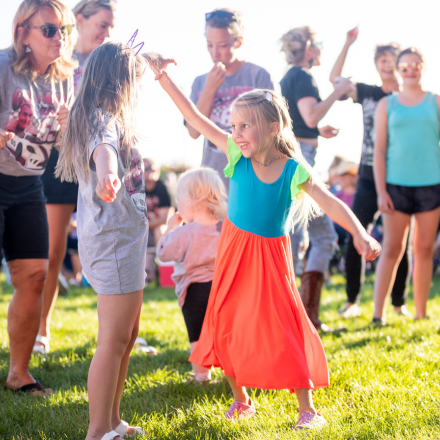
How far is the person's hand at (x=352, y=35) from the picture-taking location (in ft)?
15.5

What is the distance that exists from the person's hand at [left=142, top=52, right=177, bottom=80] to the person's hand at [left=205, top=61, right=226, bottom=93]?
87 cm

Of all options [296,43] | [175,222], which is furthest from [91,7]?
[175,222]

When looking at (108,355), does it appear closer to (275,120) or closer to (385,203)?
(275,120)

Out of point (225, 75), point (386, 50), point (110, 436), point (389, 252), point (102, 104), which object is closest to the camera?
point (110, 436)

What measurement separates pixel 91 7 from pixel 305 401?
314cm

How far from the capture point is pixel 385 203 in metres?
4.66

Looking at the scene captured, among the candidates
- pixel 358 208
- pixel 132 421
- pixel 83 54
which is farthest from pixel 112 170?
pixel 358 208

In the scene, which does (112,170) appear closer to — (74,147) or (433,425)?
(74,147)

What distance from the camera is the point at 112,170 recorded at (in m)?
2.14

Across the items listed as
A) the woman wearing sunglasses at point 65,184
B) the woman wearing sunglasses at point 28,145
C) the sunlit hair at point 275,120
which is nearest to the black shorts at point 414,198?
the sunlit hair at point 275,120

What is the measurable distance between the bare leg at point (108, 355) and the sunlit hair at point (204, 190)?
3.76ft

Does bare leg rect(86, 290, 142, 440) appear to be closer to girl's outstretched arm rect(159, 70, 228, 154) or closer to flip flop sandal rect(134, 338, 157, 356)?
girl's outstretched arm rect(159, 70, 228, 154)

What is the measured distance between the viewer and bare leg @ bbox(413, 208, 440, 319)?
466 centimetres

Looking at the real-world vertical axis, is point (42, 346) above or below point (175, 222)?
below
